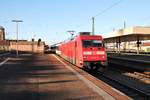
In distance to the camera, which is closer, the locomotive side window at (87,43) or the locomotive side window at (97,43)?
the locomotive side window at (87,43)

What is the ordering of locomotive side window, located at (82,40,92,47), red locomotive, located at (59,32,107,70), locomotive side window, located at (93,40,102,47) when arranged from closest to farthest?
red locomotive, located at (59,32,107,70)
locomotive side window, located at (82,40,92,47)
locomotive side window, located at (93,40,102,47)

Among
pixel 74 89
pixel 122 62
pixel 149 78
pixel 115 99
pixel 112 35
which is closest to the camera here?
pixel 115 99

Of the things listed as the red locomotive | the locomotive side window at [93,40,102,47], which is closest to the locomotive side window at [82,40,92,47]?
the red locomotive

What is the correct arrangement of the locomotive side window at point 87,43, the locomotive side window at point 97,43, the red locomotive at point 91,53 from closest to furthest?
the red locomotive at point 91,53 < the locomotive side window at point 87,43 < the locomotive side window at point 97,43

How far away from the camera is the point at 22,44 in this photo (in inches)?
4663

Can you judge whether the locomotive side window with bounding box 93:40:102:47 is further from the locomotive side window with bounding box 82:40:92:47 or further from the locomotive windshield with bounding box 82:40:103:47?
the locomotive side window with bounding box 82:40:92:47

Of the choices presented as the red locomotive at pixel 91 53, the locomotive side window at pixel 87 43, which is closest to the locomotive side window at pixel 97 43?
the red locomotive at pixel 91 53

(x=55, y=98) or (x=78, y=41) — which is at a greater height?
(x=78, y=41)

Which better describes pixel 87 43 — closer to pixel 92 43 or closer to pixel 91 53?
pixel 92 43

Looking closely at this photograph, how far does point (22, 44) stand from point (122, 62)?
278 ft

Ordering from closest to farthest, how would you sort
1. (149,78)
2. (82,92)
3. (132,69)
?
(82,92)
(149,78)
(132,69)

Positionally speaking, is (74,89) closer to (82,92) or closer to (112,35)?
(82,92)

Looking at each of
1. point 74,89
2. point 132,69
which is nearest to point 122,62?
point 132,69

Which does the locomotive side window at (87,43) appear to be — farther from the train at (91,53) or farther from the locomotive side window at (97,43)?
the locomotive side window at (97,43)
